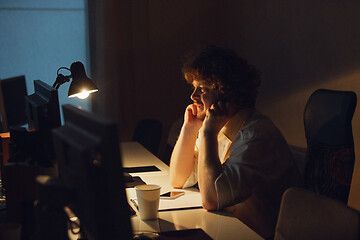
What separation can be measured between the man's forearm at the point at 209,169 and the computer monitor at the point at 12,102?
1674 mm

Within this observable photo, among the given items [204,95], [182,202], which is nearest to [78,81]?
[204,95]

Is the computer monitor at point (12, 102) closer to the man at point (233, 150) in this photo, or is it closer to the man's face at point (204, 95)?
the man at point (233, 150)

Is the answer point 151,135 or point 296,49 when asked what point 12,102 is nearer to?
point 151,135

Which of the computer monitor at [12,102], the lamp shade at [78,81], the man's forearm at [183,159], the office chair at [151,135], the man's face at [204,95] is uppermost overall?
the lamp shade at [78,81]

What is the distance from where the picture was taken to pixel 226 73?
1.99 meters

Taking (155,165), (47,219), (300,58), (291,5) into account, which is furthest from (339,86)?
(47,219)

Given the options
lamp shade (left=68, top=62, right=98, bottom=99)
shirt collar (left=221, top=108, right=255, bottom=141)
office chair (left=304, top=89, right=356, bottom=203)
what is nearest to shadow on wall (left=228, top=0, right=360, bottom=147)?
office chair (left=304, top=89, right=356, bottom=203)

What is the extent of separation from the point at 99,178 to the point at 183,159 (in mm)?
1205

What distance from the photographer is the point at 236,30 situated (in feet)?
14.0

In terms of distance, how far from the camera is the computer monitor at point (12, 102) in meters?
2.96

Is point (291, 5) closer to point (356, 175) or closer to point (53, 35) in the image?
point (356, 175)

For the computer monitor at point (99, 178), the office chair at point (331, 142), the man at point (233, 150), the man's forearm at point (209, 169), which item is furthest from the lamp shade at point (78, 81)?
the office chair at point (331, 142)

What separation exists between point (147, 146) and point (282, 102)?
45.6 inches

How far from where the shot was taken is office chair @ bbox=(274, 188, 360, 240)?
1225 mm
